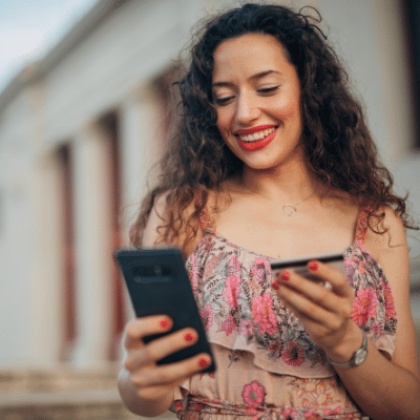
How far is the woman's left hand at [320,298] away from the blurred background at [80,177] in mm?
2966

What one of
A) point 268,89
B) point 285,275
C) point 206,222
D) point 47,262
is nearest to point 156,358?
point 285,275

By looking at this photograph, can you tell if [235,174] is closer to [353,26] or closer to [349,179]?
[349,179]

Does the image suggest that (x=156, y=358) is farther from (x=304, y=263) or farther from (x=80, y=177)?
(x=80, y=177)

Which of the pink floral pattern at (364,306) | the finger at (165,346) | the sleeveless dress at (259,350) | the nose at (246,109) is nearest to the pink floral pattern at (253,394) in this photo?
the sleeveless dress at (259,350)

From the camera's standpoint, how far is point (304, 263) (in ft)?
4.36

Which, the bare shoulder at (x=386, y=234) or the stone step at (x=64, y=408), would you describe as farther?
the stone step at (x=64, y=408)

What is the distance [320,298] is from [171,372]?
328 millimetres

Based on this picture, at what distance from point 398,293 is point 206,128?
727 millimetres

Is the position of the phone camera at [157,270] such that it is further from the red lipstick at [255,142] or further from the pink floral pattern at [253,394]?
the red lipstick at [255,142]

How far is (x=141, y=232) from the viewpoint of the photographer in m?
2.07

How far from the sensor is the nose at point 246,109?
176cm

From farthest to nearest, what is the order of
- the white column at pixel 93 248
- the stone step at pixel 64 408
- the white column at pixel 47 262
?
Answer: the white column at pixel 47 262, the white column at pixel 93 248, the stone step at pixel 64 408

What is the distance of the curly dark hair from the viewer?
191cm

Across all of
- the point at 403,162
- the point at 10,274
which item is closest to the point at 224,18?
the point at 403,162
